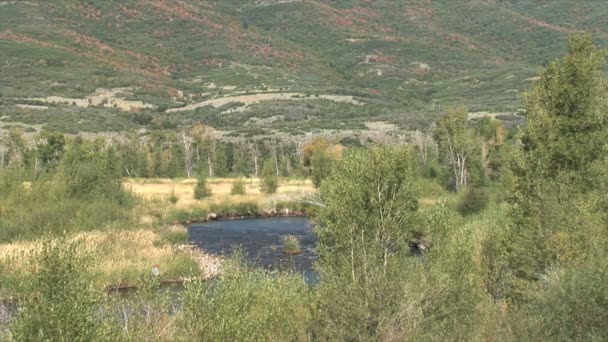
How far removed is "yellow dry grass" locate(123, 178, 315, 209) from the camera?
6994 centimetres

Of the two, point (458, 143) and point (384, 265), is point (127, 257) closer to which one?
point (384, 265)

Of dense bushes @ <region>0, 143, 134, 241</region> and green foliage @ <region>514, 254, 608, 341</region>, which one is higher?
green foliage @ <region>514, 254, 608, 341</region>

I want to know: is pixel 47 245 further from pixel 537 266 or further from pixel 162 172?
pixel 162 172

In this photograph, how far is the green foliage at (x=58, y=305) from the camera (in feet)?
52.9

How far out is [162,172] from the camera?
10138 cm

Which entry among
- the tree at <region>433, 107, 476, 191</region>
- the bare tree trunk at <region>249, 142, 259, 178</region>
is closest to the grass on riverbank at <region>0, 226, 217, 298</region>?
the tree at <region>433, 107, 476, 191</region>

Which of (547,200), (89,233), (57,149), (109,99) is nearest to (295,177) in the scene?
(57,149)

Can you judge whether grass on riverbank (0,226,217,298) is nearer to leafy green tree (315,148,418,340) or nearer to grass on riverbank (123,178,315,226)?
grass on riverbank (123,178,315,226)

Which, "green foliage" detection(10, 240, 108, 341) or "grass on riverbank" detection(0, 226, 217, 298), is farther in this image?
"grass on riverbank" detection(0, 226, 217, 298)

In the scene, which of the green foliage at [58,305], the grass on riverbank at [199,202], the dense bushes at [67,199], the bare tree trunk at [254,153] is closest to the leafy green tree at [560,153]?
the green foliage at [58,305]

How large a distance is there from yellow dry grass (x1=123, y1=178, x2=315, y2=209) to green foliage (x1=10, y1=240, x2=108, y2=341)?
46453mm

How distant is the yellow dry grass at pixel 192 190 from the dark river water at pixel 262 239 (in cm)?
447

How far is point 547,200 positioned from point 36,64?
192 m

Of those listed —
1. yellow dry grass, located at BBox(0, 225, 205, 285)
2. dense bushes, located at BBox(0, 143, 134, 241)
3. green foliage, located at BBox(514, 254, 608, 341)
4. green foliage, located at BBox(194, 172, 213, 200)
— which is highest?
green foliage, located at BBox(514, 254, 608, 341)
